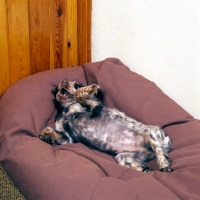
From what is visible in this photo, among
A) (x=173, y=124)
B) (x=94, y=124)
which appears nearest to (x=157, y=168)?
(x=173, y=124)

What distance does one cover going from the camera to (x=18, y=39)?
6.58 ft

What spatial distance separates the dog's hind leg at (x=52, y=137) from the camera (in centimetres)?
172

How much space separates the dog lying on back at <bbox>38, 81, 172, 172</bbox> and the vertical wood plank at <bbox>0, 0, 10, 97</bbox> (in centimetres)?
34

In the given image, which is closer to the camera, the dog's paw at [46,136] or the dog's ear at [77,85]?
the dog's paw at [46,136]

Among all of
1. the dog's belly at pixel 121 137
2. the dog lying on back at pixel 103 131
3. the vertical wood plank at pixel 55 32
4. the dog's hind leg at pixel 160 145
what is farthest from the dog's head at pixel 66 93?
the dog's hind leg at pixel 160 145

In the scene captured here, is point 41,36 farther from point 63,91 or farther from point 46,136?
point 46,136

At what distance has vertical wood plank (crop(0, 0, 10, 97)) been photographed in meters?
1.88

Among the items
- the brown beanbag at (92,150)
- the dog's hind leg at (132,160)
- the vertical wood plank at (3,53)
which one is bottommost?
the dog's hind leg at (132,160)

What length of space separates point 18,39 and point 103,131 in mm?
746

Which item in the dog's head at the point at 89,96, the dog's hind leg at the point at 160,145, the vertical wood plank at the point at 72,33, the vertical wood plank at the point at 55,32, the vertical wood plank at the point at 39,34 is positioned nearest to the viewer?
the dog's hind leg at the point at 160,145

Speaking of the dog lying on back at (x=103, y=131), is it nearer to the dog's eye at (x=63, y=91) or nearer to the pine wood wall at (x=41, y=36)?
the dog's eye at (x=63, y=91)

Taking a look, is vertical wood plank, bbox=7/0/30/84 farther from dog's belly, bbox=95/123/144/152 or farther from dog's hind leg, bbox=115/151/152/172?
dog's hind leg, bbox=115/151/152/172

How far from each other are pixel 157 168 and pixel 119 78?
2.01 feet

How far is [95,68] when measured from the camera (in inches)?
81.8
